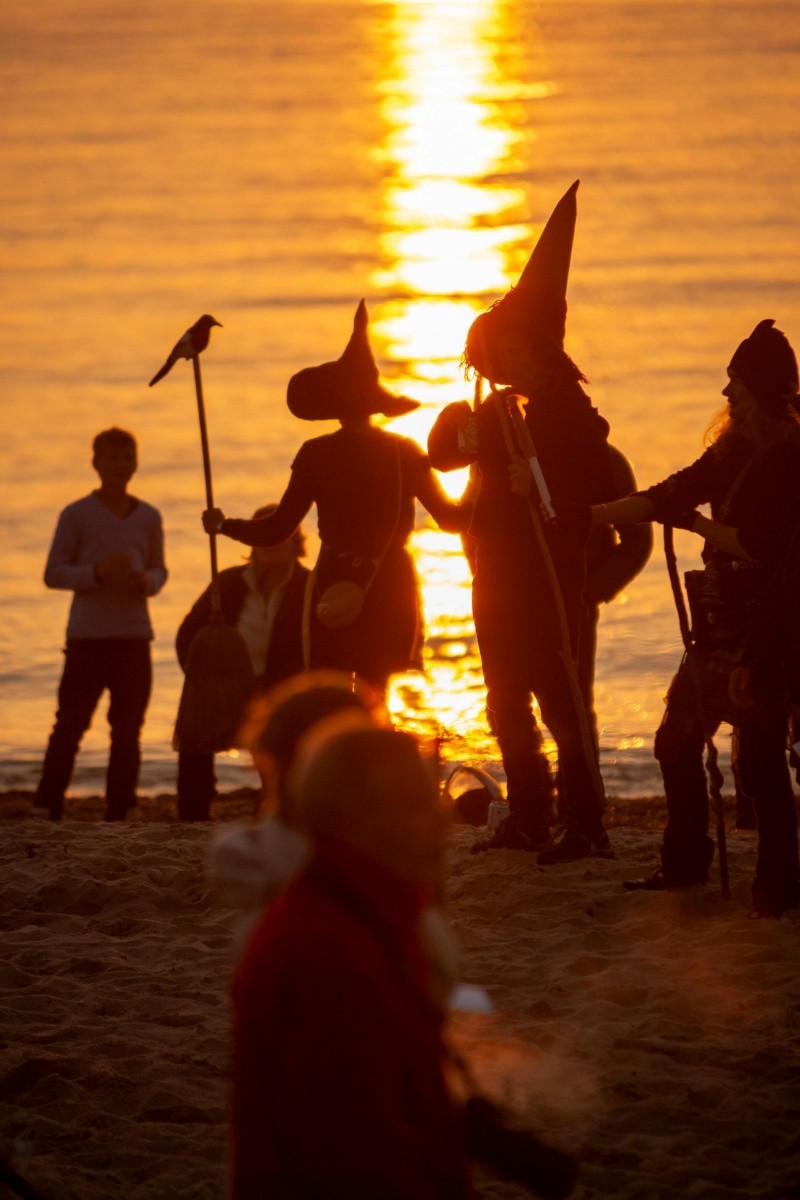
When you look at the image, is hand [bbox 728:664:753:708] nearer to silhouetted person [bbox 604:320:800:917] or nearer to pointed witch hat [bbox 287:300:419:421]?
silhouetted person [bbox 604:320:800:917]

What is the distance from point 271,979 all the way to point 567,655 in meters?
4.99

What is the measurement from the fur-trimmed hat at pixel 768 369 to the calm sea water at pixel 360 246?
4.29 m

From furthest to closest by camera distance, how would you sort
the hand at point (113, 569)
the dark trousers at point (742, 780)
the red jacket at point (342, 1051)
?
the hand at point (113, 569) → the dark trousers at point (742, 780) → the red jacket at point (342, 1051)

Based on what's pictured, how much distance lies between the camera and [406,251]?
44281mm

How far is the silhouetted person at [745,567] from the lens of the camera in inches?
293

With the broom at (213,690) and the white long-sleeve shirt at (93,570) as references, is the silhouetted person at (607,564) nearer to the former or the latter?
the broom at (213,690)

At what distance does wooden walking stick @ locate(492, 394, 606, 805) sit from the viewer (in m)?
8.39

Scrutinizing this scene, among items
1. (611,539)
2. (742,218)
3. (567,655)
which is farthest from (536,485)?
(742,218)

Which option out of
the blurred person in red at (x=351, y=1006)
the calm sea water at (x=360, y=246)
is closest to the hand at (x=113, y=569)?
the calm sea water at (x=360, y=246)

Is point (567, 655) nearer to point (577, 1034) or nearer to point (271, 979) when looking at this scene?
point (577, 1034)

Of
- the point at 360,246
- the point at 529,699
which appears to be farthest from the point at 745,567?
the point at 360,246

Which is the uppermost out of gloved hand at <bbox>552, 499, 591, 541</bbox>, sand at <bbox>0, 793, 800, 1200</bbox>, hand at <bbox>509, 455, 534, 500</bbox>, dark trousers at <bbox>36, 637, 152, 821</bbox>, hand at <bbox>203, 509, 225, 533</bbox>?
hand at <bbox>509, 455, 534, 500</bbox>

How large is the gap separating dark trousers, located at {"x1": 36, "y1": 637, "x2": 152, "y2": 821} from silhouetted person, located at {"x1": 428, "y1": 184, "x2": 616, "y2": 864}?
2.66 metres

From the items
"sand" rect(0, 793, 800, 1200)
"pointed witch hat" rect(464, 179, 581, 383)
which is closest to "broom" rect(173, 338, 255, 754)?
"sand" rect(0, 793, 800, 1200)
